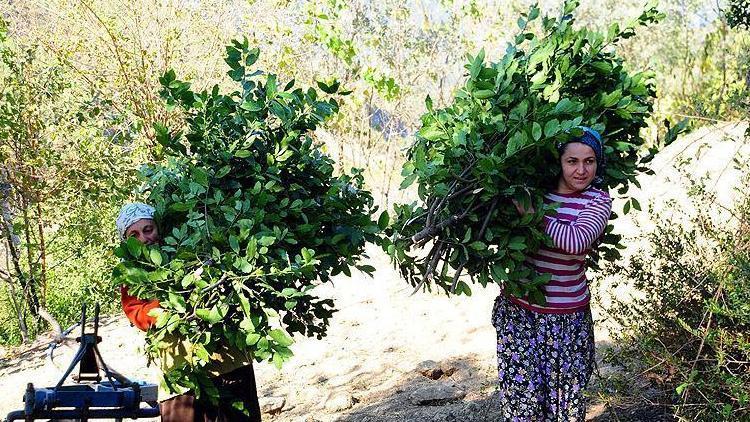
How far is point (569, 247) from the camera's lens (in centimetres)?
318

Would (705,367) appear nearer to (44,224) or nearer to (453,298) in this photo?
(453,298)

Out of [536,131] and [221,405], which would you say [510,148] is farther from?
[221,405]

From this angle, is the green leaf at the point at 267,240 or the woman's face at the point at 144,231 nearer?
the green leaf at the point at 267,240

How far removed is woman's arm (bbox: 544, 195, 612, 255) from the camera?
317cm

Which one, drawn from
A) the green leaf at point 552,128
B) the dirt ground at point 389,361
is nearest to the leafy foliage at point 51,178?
the dirt ground at point 389,361

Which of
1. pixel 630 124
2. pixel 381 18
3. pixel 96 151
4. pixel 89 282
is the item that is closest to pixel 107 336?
pixel 89 282

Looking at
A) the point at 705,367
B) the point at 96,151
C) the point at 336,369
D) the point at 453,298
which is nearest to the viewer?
the point at 705,367

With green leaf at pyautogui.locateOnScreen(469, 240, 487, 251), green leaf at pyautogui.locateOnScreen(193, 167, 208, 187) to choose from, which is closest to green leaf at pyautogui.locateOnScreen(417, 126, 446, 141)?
green leaf at pyautogui.locateOnScreen(469, 240, 487, 251)

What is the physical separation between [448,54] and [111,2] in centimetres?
474

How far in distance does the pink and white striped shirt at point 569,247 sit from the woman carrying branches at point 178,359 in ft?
3.84

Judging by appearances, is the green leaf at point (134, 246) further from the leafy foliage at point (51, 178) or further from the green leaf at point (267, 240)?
the leafy foliage at point (51, 178)

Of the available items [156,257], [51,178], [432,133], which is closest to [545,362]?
[432,133]

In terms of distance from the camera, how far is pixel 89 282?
8.87 m

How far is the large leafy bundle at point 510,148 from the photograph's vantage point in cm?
320
